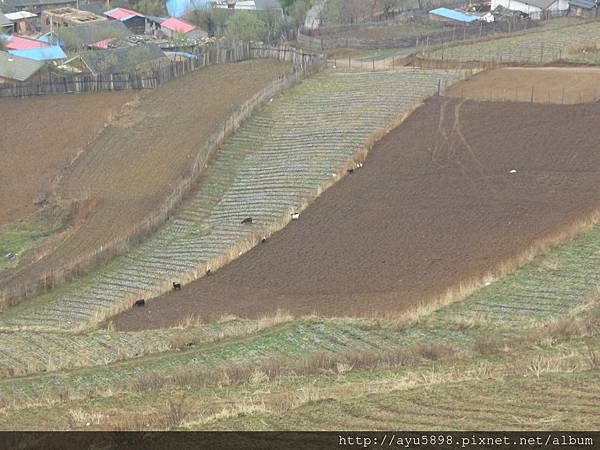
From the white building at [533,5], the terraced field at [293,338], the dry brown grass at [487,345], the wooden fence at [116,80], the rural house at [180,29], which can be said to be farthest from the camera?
the rural house at [180,29]

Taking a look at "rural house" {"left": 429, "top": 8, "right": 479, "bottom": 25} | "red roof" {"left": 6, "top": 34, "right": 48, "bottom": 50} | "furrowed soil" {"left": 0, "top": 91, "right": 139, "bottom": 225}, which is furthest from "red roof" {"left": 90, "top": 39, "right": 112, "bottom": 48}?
"rural house" {"left": 429, "top": 8, "right": 479, "bottom": 25}

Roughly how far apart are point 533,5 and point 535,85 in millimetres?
32630

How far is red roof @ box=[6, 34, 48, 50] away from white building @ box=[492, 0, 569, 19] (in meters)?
31.7

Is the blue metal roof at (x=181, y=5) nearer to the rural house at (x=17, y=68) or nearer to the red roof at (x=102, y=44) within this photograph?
the red roof at (x=102, y=44)

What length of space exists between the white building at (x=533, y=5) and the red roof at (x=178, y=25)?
21846 millimetres

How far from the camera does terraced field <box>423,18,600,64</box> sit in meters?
49.7

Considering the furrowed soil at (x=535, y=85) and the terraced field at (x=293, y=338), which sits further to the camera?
the furrowed soil at (x=535, y=85)

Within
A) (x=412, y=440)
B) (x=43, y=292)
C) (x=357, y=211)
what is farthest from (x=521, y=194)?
(x=412, y=440)

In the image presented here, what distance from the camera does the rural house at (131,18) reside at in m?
78.4

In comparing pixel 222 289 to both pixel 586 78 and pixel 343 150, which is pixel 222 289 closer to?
pixel 343 150

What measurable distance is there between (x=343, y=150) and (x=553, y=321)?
17.7 m

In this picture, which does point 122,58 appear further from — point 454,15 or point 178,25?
point 454,15

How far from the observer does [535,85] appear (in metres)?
40.6

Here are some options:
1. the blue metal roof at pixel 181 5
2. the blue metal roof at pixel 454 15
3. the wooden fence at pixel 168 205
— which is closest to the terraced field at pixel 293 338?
the wooden fence at pixel 168 205
